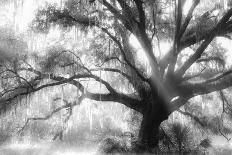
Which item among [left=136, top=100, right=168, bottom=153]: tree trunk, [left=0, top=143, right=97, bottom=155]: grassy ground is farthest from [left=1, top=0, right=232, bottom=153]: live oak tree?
[left=0, top=143, right=97, bottom=155]: grassy ground

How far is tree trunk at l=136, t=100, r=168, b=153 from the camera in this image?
8133mm

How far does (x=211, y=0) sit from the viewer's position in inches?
357

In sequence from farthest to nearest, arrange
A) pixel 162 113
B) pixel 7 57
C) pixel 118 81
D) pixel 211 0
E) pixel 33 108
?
pixel 118 81 → pixel 33 108 → pixel 211 0 → pixel 162 113 → pixel 7 57

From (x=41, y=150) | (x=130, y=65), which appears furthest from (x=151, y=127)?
(x=41, y=150)

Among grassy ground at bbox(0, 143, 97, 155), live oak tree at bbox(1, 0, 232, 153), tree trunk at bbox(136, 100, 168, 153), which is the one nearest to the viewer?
live oak tree at bbox(1, 0, 232, 153)

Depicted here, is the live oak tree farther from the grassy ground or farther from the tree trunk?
the grassy ground

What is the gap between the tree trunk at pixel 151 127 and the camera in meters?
8.13

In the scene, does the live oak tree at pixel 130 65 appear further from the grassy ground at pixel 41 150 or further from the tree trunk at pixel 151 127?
the grassy ground at pixel 41 150

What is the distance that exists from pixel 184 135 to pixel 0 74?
210 inches

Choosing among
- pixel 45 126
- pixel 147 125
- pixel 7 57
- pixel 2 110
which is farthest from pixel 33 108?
pixel 147 125

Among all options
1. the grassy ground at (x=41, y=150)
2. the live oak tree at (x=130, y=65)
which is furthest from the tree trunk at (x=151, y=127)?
the grassy ground at (x=41, y=150)

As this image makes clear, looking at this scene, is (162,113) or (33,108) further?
(33,108)

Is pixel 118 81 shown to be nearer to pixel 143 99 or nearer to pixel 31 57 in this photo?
pixel 143 99

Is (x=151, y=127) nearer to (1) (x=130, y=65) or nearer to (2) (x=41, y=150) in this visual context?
(1) (x=130, y=65)
